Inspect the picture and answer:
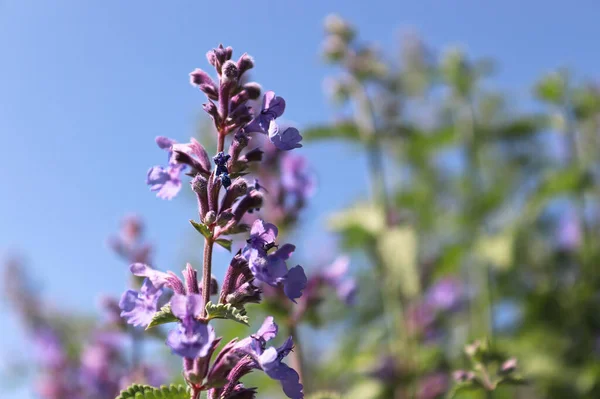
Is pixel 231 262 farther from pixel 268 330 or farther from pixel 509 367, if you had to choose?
pixel 509 367

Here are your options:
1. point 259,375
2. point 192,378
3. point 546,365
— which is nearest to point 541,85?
point 546,365

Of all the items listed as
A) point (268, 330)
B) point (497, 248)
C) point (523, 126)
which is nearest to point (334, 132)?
point (497, 248)

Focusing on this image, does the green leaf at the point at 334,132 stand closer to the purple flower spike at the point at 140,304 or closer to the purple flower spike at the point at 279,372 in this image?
the purple flower spike at the point at 140,304

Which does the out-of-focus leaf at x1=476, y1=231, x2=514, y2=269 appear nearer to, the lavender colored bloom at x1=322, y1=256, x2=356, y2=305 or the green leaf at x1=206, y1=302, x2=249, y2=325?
the lavender colored bloom at x1=322, y1=256, x2=356, y2=305

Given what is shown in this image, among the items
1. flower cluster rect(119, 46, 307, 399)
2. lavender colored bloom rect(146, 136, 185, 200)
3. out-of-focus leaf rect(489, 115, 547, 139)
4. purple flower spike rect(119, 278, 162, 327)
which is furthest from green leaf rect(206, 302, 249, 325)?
out-of-focus leaf rect(489, 115, 547, 139)

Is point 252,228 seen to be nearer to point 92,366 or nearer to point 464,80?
point 92,366

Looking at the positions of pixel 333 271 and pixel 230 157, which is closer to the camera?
pixel 230 157

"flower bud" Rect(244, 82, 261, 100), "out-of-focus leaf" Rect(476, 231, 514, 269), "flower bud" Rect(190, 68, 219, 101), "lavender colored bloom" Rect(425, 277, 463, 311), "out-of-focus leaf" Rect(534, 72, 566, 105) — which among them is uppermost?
"out-of-focus leaf" Rect(534, 72, 566, 105)
